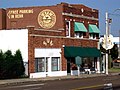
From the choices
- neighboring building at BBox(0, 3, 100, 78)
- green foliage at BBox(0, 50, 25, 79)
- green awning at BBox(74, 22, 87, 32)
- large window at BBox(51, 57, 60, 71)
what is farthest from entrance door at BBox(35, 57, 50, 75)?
green awning at BBox(74, 22, 87, 32)

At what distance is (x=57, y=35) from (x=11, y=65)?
351 inches

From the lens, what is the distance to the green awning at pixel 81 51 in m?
48.1

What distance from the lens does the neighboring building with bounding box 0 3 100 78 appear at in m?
43.3

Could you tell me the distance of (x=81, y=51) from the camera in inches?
2018

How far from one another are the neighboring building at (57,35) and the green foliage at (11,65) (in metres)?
1.26

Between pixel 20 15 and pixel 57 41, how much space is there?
8.27 metres

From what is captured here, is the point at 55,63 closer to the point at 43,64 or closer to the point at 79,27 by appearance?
the point at 43,64

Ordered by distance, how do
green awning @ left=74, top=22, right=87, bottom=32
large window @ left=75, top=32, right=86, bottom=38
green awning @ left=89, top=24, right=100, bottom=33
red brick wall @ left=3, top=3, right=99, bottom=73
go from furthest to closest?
green awning @ left=89, top=24, right=100, bottom=33 → large window @ left=75, top=32, right=86, bottom=38 → green awning @ left=74, top=22, right=87, bottom=32 → red brick wall @ left=3, top=3, right=99, bottom=73

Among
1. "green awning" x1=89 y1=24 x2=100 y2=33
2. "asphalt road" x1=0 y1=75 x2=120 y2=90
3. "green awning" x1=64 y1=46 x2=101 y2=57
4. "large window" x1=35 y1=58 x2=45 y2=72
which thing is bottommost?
"asphalt road" x1=0 y1=75 x2=120 y2=90

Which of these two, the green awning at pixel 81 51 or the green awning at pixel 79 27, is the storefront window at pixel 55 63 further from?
the green awning at pixel 79 27

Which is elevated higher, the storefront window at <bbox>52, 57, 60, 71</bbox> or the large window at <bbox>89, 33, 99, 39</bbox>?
the large window at <bbox>89, 33, 99, 39</bbox>

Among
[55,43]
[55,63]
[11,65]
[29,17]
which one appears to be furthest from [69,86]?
[29,17]

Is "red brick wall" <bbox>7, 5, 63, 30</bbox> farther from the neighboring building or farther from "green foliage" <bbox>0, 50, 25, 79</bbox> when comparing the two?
"green foliage" <bbox>0, 50, 25, 79</bbox>

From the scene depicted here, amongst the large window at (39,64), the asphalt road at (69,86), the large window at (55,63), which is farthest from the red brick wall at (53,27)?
the asphalt road at (69,86)
